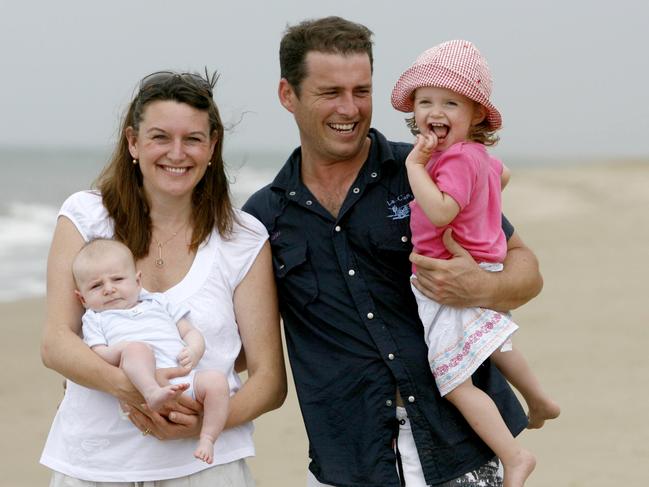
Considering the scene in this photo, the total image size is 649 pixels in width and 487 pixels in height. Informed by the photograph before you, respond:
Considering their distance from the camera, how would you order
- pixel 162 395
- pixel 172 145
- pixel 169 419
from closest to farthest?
1. pixel 162 395
2. pixel 169 419
3. pixel 172 145

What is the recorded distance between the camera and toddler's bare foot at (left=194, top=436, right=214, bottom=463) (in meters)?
3.23

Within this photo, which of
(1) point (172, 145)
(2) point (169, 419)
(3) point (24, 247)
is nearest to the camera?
(2) point (169, 419)

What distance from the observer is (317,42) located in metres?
3.81

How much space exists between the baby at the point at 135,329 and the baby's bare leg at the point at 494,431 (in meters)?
0.81

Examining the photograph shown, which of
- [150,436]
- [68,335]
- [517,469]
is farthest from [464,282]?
[68,335]

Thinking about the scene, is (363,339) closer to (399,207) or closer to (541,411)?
(399,207)

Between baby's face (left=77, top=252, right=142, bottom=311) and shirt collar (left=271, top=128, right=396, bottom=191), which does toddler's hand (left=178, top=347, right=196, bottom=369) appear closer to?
baby's face (left=77, top=252, right=142, bottom=311)

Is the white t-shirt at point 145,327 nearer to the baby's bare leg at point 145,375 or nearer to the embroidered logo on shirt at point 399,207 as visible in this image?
the baby's bare leg at point 145,375

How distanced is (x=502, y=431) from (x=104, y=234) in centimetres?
148

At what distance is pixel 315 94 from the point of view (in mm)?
3787

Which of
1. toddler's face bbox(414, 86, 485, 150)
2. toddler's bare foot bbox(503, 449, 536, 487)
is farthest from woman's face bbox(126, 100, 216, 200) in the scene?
toddler's bare foot bbox(503, 449, 536, 487)

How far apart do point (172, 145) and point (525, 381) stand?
1.51m

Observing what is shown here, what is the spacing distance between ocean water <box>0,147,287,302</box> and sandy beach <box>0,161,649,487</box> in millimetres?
1959

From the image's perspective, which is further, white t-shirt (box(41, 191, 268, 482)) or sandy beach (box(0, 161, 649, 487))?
sandy beach (box(0, 161, 649, 487))
